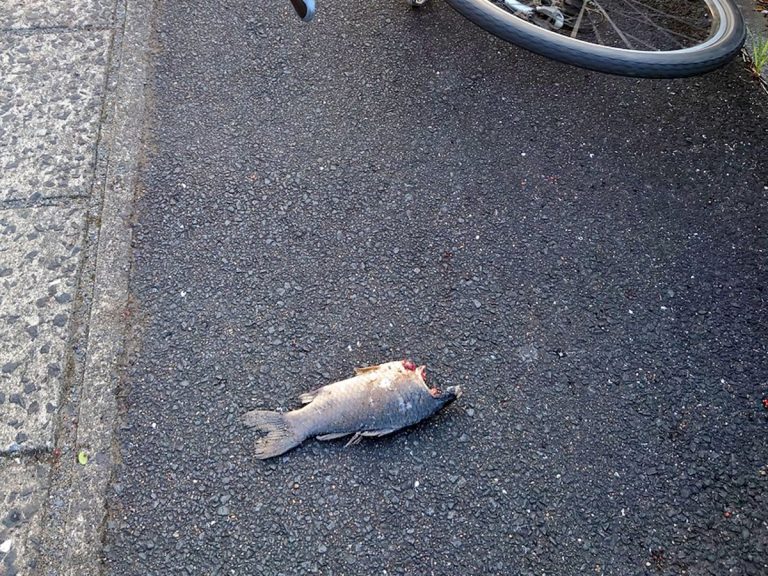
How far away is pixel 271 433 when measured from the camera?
229 centimetres

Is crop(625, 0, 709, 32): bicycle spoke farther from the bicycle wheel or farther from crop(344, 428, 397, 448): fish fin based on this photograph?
crop(344, 428, 397, 448): fish fin

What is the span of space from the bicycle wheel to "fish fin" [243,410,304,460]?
1946 mm

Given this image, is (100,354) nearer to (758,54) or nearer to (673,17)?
(673,17)

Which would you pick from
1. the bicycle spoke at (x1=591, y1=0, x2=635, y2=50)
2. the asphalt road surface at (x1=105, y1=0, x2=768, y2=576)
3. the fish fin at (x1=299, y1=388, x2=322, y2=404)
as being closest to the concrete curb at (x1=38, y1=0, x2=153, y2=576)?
the asphalt road surface at (x1=105, y1=0, x2=768, y2=576)

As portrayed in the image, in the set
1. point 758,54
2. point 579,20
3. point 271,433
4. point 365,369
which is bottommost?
point 271,433

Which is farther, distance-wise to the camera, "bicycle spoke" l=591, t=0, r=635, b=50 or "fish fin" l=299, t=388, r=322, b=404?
"bicycle spoke" l=591, t=0, r=635, b=50

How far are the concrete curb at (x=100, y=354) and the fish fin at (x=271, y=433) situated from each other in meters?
0.53

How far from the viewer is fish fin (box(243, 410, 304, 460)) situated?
226 centimetres

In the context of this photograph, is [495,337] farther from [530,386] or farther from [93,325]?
[93,325]

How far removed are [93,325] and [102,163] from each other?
91 cm

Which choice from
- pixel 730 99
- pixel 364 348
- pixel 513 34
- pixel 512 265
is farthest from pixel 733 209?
pixel 364 348

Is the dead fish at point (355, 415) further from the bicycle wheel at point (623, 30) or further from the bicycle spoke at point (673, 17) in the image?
the bicycle spoke at point (673, 17)

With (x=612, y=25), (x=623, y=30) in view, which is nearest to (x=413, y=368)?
(x=612, y=25)

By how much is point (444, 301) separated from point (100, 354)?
144cm
